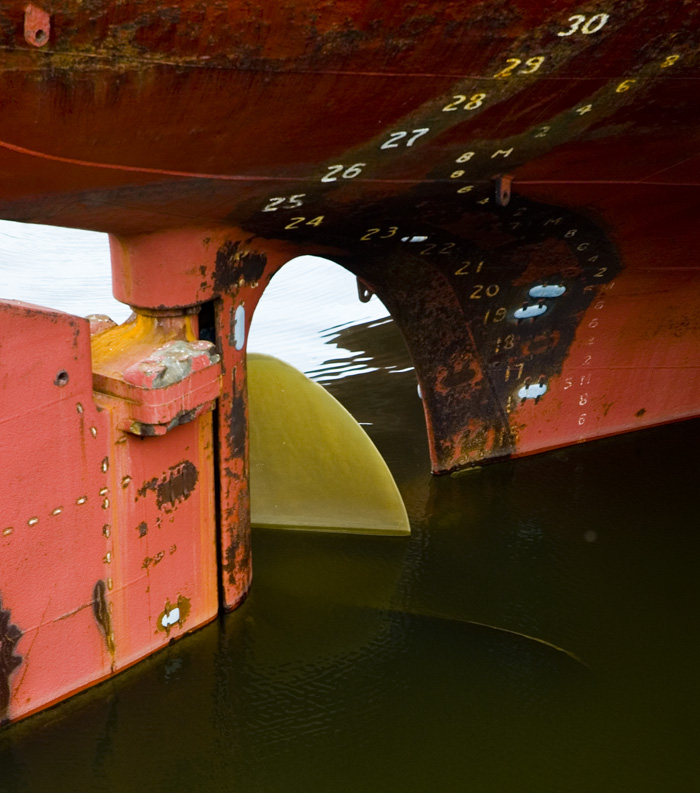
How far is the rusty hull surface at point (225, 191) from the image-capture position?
3074 mm

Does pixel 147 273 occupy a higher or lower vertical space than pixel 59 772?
higher

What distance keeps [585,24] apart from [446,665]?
2.31 m

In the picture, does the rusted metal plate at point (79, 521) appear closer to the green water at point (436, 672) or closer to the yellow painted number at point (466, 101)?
the green water at point (436, 672)

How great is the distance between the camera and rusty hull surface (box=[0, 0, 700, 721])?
3.07m

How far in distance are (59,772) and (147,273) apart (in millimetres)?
1685

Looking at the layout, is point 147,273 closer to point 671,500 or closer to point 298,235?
point 298,235

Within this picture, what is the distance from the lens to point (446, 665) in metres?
4.17

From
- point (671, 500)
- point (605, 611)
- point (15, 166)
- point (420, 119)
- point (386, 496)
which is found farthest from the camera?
point (671, 500)

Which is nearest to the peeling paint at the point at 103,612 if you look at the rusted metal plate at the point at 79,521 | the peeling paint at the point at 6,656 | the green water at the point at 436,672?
the rusted metal plate at the point at 79,521

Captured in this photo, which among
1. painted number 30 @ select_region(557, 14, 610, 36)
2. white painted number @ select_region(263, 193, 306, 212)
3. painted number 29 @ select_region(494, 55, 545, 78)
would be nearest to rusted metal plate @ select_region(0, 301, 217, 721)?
white painted number @ select_region(263, 193, 306, 212)

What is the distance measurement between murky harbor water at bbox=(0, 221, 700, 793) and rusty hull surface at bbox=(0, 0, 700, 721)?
24cm

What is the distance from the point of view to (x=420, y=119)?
3533mm

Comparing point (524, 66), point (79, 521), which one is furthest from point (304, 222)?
point (79, 521)

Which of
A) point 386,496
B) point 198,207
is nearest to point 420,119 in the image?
point 198,207
